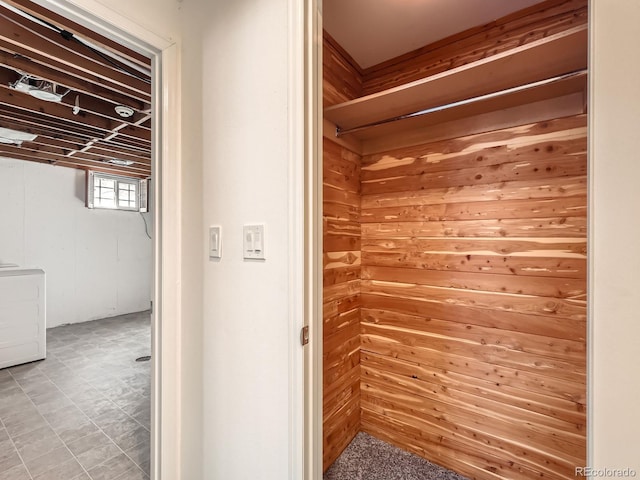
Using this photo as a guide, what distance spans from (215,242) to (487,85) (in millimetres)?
1481

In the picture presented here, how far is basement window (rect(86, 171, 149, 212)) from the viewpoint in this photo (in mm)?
4645

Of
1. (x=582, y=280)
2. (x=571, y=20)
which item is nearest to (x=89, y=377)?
(x=582, y=280)

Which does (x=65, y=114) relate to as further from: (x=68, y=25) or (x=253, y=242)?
(x=253, y=242)

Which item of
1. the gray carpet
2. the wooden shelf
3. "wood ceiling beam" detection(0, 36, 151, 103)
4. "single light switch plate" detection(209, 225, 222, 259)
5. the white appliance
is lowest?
the gray carpet

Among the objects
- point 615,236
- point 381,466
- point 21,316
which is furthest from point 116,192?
point 615,236

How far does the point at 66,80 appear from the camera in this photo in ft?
6.89

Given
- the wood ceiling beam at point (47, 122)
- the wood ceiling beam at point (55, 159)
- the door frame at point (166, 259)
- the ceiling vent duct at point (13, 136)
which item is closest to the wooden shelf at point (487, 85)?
the door frame at point (166, 259)

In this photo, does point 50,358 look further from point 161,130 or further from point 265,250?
point 265,250

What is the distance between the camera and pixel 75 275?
14.8 ft

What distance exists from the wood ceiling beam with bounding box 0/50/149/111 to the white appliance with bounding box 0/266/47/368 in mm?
2157

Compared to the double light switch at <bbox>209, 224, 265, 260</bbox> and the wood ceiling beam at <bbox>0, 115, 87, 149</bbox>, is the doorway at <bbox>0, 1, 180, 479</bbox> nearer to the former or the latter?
the double light switch at <bbox>209, 224, 265, 260</bbox>

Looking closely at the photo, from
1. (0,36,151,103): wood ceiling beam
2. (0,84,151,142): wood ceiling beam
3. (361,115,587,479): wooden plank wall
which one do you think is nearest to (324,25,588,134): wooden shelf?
(361,115,587,479): wooden plank wall

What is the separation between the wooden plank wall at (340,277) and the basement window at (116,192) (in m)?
4.77

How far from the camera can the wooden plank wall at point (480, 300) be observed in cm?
135
